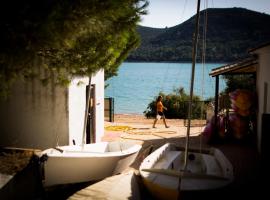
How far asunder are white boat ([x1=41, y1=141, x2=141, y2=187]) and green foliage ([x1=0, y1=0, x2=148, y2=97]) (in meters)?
→ 1.92

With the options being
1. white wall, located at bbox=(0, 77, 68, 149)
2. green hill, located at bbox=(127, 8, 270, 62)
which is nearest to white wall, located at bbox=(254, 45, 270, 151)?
white wall, located at bbox=(0, 77, 68, 149)

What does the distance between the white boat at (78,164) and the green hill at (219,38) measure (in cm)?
8355

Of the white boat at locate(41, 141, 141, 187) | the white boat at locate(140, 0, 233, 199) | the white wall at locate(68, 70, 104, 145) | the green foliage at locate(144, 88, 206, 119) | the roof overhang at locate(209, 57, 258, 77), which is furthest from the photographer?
the green foliage at locate(144, 88, 206, 119)

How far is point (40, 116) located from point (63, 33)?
226 inches

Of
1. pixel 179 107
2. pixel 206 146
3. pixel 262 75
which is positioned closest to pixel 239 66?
pixel 262 75

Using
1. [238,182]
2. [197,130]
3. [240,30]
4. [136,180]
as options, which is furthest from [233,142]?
[240,30]

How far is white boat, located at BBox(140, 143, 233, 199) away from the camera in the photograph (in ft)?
25.1

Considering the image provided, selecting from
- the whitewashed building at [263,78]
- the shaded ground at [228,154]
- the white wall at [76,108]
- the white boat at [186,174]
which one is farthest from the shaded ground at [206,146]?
the white wall at [76,108]

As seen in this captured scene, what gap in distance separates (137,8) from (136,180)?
14.6 ft

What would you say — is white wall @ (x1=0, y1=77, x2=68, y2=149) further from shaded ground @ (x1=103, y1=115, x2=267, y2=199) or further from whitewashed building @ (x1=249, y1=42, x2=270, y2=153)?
whitewashed building @ (x1=249, y1=42, x2=270, y2=153)

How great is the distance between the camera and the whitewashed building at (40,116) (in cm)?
1110

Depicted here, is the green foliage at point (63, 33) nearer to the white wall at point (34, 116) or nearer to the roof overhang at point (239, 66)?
the white wall at point (34, 116)

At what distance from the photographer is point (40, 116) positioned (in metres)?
11.3

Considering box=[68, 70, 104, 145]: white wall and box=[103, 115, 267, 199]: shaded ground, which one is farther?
box=[68, 70, 104, 145]: white wall
